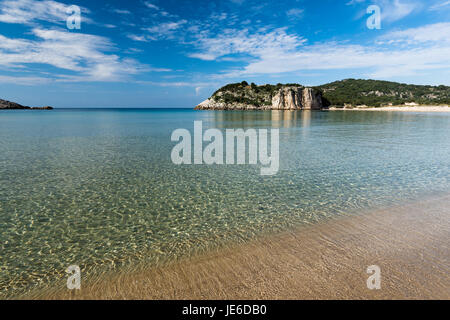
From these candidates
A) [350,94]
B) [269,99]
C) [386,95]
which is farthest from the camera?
[350,94]

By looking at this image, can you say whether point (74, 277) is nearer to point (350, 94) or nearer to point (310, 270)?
point (310, 270)

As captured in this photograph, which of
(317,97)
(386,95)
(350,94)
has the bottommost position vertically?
(317,97)

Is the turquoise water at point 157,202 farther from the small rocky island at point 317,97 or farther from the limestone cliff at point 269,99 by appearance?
the small rocky island at point 317,97

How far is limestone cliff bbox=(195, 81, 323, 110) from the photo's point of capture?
529ft

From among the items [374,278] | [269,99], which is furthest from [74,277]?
[269,99]

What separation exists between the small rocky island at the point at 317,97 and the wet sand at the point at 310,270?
165 metres

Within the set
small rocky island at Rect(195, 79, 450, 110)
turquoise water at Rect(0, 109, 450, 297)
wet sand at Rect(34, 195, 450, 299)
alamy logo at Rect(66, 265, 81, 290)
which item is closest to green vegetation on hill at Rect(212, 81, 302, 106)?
small rocky island at Rect(195, 79, 450, 110)

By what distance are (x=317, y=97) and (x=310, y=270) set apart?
177 m

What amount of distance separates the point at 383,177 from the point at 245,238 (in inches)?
355

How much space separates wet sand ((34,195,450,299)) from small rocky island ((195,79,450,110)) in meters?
165

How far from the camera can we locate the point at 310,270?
5098mm

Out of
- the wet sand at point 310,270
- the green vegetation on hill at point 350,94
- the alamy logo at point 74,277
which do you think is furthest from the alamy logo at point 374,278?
the green vegetation on hill at point 350,94

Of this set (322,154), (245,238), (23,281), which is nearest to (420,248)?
(245,238)

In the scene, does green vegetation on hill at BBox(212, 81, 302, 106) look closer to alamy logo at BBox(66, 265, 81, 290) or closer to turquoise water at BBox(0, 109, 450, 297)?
turquoise water at BBox(0, 109, 450, 297)
